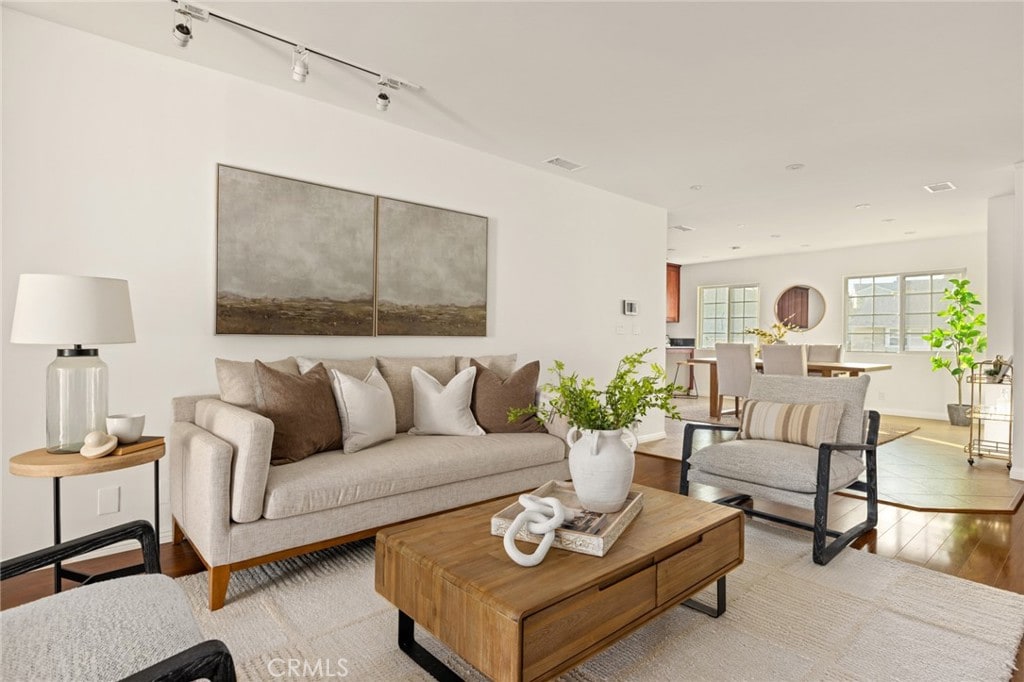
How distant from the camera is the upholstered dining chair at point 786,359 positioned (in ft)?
19.7

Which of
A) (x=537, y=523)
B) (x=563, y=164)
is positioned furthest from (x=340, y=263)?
(x=537, y=523)

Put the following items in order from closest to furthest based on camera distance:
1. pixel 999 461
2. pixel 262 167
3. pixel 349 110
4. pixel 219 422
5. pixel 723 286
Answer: pixel 219 422 < pixel 262 167 < pixel 349 110 < pixel 999 461 < pixel 723 286

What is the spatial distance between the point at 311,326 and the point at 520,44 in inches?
77.4

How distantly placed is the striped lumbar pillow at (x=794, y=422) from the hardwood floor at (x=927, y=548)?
59 centimetres

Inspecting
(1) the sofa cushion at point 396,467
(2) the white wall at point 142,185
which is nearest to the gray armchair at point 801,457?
(1) the sofa cushion at point 396,467

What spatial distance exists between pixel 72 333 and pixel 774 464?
3103 mm

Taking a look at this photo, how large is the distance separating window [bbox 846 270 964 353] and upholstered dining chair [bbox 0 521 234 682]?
9.10m

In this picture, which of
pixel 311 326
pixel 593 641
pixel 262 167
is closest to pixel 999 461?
pixel 593 641

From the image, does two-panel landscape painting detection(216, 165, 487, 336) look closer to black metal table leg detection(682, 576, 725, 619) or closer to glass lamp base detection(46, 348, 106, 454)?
glass lamp base detection(46, 348, 106, 454)

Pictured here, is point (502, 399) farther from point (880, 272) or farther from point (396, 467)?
point (880, 272)

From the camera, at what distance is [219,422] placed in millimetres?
2355

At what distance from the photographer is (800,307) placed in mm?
8766

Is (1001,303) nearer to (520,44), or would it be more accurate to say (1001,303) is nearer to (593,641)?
(520,44)

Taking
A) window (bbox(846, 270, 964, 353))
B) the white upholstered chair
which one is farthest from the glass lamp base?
window (bbox(846, 270, 964, 353))
